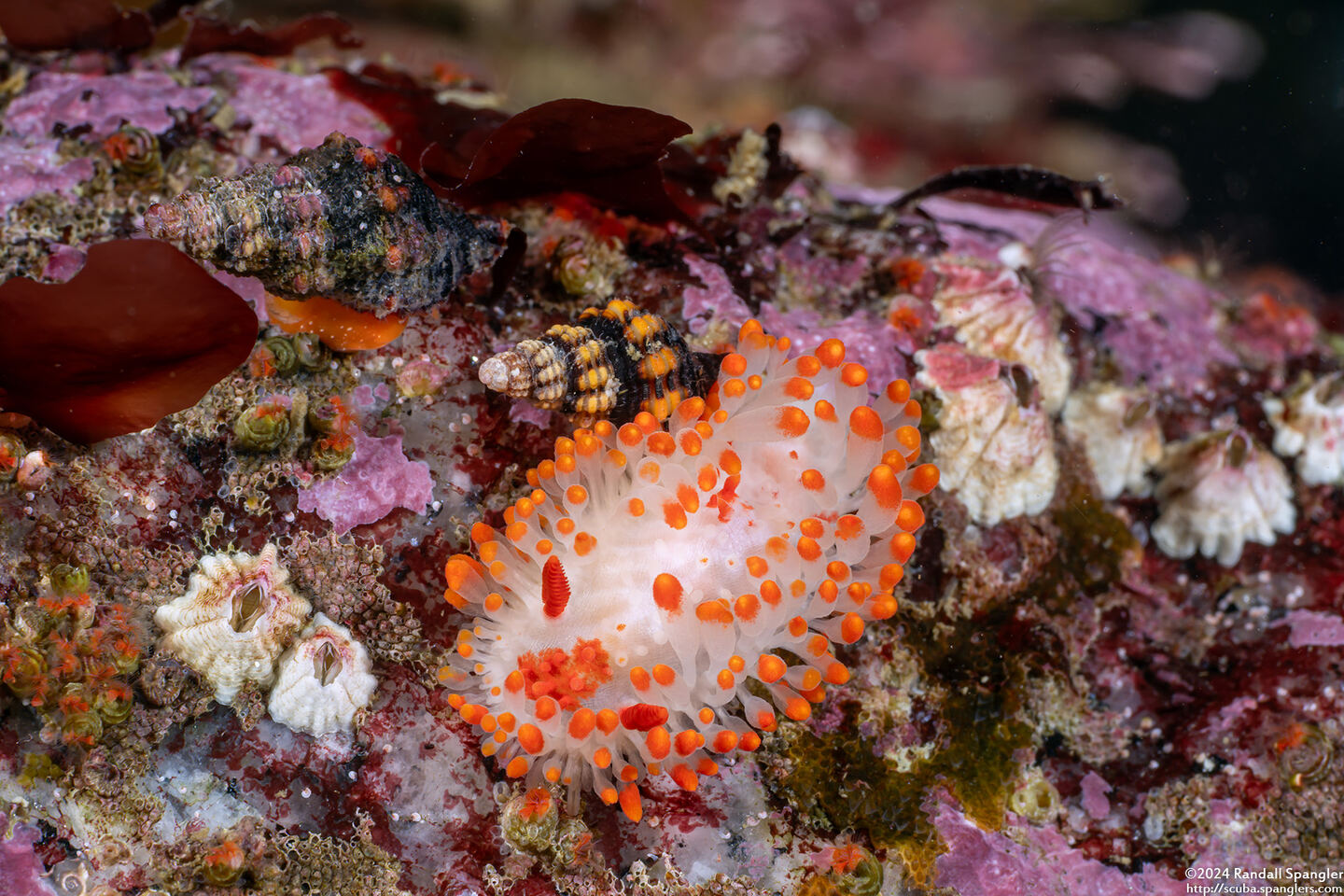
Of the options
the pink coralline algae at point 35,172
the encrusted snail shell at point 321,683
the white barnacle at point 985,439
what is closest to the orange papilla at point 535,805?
the encrusted snail shell at point 321,683

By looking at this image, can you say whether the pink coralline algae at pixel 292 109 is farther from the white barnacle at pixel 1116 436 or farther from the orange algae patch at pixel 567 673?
the white barnacle at pixel 1116 436

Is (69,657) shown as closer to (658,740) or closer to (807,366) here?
Result: (658,740)

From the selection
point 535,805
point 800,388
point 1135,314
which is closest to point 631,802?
point 535,805

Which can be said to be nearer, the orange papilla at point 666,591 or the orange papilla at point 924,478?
the orange papilla at point 666,591

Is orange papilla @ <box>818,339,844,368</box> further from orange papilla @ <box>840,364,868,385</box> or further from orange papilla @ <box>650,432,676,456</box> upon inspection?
orange papilla @ <box>650,432,676,456</box>

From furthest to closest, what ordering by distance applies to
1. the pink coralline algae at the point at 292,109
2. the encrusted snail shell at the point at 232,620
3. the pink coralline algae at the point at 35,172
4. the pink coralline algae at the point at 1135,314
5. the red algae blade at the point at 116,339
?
the pink coralline algae at the point at 1135,314, the pink coralline algae at the point at 292,109, the pink coralline algae at the point at 35,172, the red algae blade at the point at 116,339, the encrusted snail shell at the point at 232,620

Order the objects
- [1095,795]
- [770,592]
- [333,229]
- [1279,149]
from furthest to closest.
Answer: [1279,149]
[1095,795]
[333,229]
[770,592]

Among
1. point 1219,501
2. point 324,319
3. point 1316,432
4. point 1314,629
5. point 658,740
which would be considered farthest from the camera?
point 1316,432
